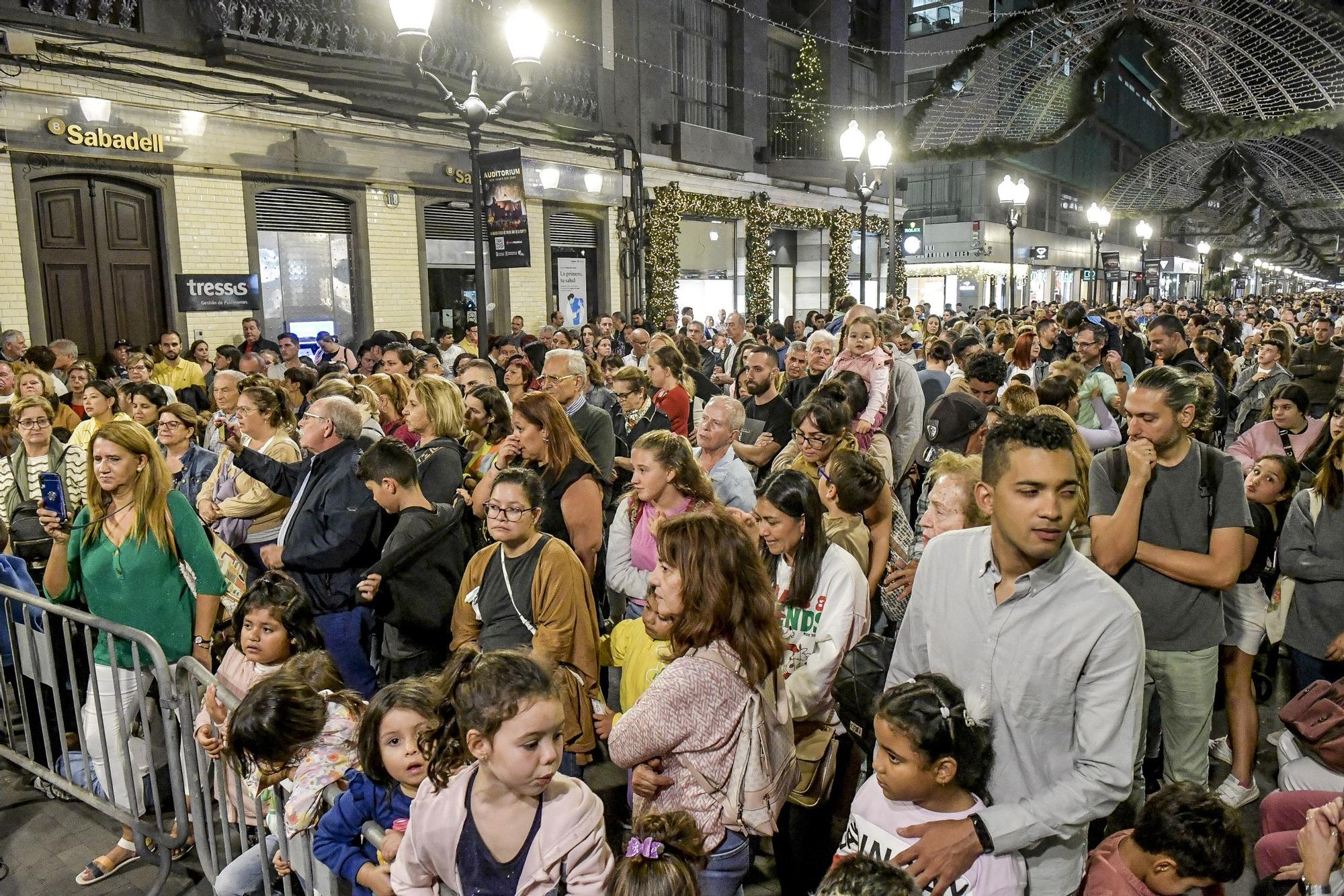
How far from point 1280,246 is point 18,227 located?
123ft

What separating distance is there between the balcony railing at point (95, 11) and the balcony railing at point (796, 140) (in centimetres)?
1666

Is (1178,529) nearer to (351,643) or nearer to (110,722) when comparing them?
(351,643)

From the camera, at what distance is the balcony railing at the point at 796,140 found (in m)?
25.7

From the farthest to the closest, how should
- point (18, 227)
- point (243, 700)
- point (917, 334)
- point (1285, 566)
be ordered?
point (917, 334) < point (18, 227) < point (1285, 566) < point (243, 700)

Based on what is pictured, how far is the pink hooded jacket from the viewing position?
2471 mm

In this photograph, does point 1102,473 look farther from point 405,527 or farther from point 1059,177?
point 1059,177

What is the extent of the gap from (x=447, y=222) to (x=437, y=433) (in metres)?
12.8

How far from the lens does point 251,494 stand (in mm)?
5461

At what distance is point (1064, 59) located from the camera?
41.6 ft

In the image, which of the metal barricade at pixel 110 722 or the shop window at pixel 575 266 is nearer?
the metal barricade at pixel 110 722

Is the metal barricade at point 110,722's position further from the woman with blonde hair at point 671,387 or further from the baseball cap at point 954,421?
the baseball cap at point 954,421

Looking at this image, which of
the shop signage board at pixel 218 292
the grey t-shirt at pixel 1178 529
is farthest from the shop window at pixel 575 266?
the grey t-shirt at pixel 1178 529

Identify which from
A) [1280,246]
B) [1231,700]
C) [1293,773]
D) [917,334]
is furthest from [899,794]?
[1280,246]

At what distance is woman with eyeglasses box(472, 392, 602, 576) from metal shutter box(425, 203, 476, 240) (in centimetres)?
1330
